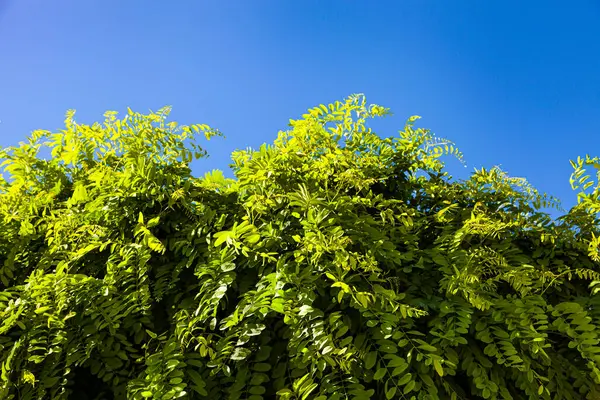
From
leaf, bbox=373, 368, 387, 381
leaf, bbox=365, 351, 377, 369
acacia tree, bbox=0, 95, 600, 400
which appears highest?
acacia tree, bbox=0, 95, 600, 400

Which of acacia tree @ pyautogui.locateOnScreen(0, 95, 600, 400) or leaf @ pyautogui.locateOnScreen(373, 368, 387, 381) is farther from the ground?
acacia tree @ pyautogui.locateOnScreen(0, 95, 600, 400)

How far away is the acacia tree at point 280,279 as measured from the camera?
1.87 meters

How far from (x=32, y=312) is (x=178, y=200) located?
76 centimetres

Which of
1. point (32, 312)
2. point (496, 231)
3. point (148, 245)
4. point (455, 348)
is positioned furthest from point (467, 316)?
point (32, 312)

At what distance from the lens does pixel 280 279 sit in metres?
1.87

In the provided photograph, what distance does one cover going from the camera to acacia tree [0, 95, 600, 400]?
73.5 inches

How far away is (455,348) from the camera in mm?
2150

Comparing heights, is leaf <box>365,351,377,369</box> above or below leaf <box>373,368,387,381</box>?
above

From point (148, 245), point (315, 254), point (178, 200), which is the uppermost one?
point (178, 200)

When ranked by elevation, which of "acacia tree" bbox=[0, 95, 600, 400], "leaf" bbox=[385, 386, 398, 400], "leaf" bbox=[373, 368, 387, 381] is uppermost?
"acacia tree" bbox=[0, 95, 600, 400]

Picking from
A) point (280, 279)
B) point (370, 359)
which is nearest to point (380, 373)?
point (370, 359)

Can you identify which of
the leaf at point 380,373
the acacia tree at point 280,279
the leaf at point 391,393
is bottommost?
the leaf at point 391,393

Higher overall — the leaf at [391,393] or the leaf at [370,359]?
the leaf at [370,359]

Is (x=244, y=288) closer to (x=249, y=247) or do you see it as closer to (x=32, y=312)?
(x=249, y=247)
